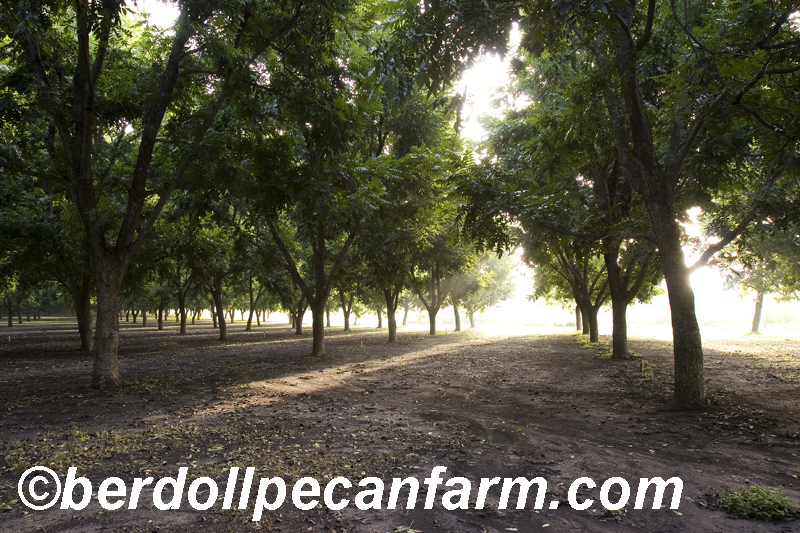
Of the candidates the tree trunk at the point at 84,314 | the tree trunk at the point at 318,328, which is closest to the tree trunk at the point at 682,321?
the tree trunk at the point at 318,328

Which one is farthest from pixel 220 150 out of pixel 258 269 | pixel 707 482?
pixel 258 269

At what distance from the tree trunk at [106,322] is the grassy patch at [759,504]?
1114 cm

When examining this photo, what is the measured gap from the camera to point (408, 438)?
657 cm

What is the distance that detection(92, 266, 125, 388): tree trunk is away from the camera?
1018 centimetres

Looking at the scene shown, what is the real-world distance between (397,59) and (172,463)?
5.54 m

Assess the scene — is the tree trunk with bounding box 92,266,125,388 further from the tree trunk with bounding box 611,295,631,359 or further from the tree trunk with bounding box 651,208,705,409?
the tree trunk with bounding box 611,295,631,359

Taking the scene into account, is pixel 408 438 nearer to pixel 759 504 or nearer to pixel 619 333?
pixel 759 504

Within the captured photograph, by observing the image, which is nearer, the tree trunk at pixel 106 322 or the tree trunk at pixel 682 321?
the tree trunk at pixel 682 321

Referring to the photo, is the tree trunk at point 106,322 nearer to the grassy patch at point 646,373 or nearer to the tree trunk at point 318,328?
the tree trunk at point 318,328

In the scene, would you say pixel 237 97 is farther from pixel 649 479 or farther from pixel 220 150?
pixel 649 479

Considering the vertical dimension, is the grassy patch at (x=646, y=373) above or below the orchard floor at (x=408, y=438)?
below

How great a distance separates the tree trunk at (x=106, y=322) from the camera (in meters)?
10.2

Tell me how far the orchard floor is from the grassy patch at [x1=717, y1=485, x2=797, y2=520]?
114 mm

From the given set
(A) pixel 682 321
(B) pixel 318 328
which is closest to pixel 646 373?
(A) pixel 682 321
